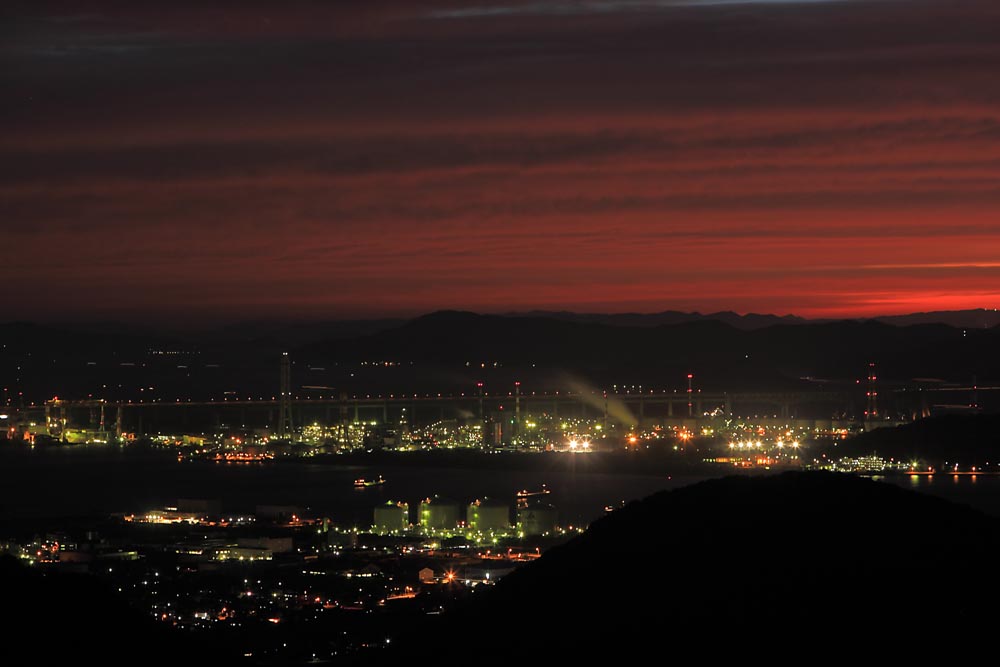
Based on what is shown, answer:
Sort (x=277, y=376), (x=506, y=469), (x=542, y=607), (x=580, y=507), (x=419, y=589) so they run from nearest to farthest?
(x=542, y=607), (x=419, y=589), (x=580, y=507), (x=506, y=469), (x=277, y=376)

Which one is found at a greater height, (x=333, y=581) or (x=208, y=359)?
(x=208, y=359)

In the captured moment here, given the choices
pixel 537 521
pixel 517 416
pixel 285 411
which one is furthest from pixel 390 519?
pixel 285 411

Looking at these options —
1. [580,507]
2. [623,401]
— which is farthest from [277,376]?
[580,507]

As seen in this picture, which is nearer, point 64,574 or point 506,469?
point 64,574

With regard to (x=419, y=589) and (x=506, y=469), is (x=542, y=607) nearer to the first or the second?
(x=419, y=589)

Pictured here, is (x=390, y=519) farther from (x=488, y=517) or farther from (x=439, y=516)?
(x=488, y=517)

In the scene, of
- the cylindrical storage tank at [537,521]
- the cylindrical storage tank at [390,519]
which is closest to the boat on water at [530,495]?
the cylindrical storage tank at [390,519]

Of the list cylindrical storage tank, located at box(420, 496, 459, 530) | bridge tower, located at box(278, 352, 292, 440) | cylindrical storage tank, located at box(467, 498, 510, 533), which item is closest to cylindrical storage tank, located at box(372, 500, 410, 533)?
cylindrical storage tank, located at box(420, 496, 459, 530)

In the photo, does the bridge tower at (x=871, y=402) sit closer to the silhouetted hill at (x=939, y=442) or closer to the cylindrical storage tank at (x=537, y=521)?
the silhouetted hill at (x=939, y=442)
